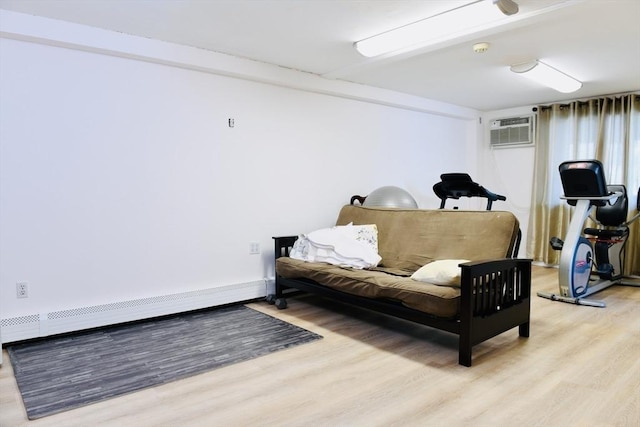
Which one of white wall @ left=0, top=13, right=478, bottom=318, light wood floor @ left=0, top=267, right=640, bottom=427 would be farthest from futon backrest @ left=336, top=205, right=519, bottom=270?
white wall @ left=0, top=13, right=478, bottom=318

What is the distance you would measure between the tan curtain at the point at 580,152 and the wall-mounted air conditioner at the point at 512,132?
0.15 meters

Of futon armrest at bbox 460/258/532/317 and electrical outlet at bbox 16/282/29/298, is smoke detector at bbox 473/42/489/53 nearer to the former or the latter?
futon armrest at bbox 460/258/532/317

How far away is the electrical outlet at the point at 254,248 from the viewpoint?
396 cm

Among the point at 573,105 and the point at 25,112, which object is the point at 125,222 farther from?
the point at 573,105

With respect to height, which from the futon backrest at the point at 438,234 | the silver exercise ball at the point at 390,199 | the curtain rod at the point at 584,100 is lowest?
the futon backrest at the point at 438,234

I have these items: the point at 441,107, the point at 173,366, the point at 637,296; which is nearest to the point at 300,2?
the point at 173,366

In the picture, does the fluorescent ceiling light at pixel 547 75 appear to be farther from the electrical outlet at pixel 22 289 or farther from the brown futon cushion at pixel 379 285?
the electrical outlet at pixel 22 289

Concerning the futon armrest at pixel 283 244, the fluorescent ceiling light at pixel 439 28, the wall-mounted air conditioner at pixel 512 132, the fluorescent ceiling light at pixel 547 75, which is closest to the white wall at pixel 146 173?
the futon armrest at pixel 283 244

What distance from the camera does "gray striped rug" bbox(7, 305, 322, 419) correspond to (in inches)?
86.8

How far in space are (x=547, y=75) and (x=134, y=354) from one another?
4.43 m

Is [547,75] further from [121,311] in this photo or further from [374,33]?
[121,311]

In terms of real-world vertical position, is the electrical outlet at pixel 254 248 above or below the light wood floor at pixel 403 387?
above

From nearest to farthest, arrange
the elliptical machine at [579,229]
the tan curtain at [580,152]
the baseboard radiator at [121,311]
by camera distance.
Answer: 1. the baseboard radiator at [121,311]
2. the elliptical machine at [579,229]
3. the tan curtain at [580,152]

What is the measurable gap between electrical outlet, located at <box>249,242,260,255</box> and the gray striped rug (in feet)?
2.13
